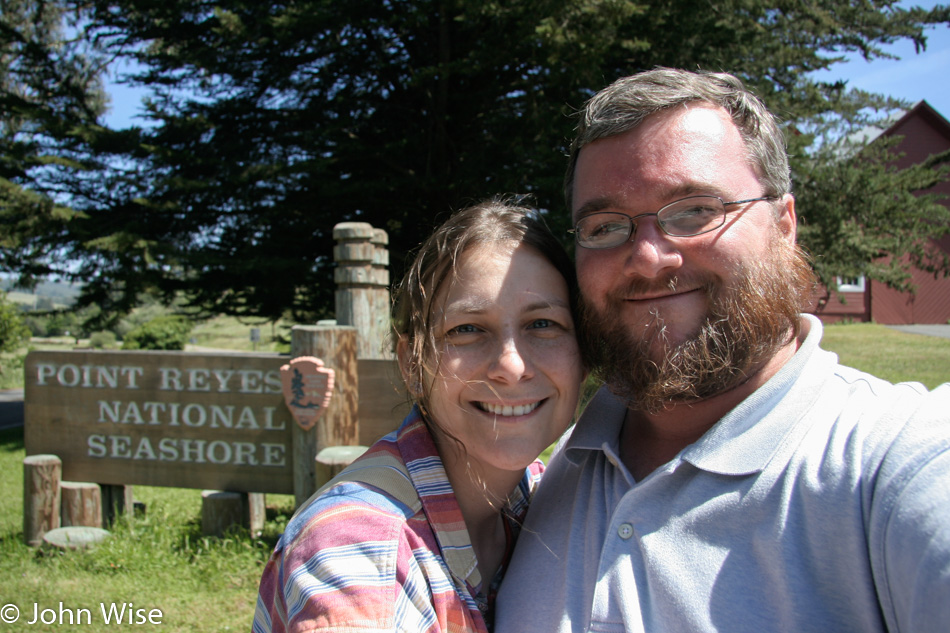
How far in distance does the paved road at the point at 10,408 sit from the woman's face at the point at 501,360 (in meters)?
12.6

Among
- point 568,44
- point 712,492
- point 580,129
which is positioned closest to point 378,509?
point 712,492

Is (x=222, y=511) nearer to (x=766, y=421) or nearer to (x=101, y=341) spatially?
(x=766, y=421)

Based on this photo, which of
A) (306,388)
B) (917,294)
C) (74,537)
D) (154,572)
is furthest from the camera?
(917,294)

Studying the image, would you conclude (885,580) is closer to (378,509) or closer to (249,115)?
(378,509)

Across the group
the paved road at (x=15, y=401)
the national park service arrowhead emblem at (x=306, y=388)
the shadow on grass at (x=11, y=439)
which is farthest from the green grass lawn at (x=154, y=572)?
the paved road at (x=15, y=401)

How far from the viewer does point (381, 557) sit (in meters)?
1.31

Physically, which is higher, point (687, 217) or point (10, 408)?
point (687, 217)

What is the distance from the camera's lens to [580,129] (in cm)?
182

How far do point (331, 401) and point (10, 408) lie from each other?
12575 mm

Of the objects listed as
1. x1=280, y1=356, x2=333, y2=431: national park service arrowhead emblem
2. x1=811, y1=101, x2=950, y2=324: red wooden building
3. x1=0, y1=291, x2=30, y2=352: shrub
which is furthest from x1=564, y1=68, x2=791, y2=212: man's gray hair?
x1=811, y1=101, x2=950, y2=324: red wooden building

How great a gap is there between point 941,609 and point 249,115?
37.1 feet

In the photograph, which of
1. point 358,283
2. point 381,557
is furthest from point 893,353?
point 381,557

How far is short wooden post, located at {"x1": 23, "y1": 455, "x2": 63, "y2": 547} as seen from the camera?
4887 mm

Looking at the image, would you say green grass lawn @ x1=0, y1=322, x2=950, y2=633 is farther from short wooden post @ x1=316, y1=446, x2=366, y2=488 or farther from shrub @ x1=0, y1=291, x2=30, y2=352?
shrub @ x1=0, y1=291, x2=30, y2=352
